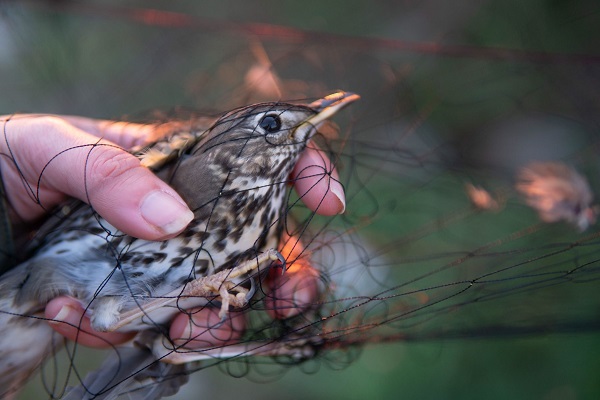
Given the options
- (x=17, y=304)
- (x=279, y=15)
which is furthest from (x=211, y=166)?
(x=279, y=15)

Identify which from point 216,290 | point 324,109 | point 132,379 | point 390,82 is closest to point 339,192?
point 324,109

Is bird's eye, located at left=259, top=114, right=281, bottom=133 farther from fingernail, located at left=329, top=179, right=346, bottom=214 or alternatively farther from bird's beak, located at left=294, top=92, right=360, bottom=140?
fingernail, located at left=329, top=179, right=346, bottom=214

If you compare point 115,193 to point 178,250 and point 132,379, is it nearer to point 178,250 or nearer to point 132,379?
point 178,250

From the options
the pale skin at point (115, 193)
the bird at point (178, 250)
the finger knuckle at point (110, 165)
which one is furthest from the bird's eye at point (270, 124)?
the finger knuckle at point (110, 165)

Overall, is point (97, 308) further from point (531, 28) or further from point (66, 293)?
point (531, 28)

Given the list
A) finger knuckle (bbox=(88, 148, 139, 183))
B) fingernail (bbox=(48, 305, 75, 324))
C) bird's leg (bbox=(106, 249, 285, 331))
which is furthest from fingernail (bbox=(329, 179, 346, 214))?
fingernail (bbox=(48, 305, 75, 324))
